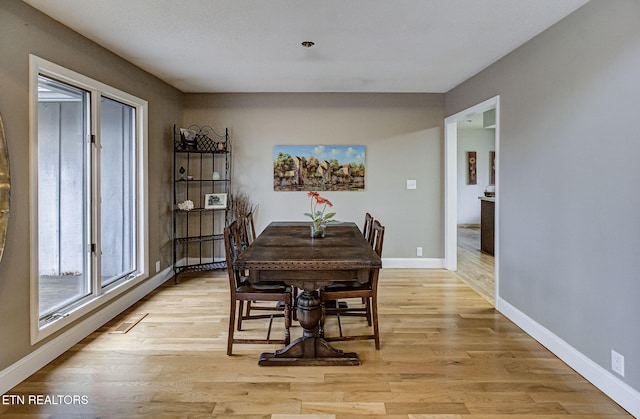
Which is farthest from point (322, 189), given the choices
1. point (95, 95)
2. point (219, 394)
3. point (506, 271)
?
point (219, 394)

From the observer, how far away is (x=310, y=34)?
3016 millimetres

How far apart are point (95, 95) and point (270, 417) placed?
2.95 metres

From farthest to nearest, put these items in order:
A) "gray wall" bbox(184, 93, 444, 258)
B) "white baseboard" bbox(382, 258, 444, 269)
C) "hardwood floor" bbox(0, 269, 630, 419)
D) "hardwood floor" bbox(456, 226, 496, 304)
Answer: "white baseboard" bbox(382, 258, 444, 269), "gray wall" bbox(184, 93, 444, 258), "hardwood floor" bbox(456, 226, 496, 304), "hardwood floor" bbox(0, 269, 630, 419)

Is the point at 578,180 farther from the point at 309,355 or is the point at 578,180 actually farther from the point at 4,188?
the point at 4,188

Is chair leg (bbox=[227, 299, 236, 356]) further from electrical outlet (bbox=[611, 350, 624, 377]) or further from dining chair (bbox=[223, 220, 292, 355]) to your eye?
electrical outlet (bbox=[611, 350, 624, 377])

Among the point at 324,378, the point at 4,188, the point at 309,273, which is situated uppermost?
the point at 4,188

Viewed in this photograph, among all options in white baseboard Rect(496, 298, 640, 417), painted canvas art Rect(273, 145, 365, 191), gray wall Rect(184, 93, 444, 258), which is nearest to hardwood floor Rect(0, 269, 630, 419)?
white baseboard Rect(496, 298, 640, 417)

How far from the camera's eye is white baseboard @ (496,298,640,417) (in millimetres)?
2090

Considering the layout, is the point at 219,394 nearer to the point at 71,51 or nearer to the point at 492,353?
the point at 492,353

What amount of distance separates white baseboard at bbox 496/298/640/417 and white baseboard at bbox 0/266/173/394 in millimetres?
3621

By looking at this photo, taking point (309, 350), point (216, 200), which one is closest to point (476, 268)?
point (309, 350)

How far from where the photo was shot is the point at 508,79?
11.4ft

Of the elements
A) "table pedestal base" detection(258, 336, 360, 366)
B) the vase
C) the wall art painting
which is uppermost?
the wall art painting

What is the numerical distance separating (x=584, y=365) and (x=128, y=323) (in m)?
3.58
